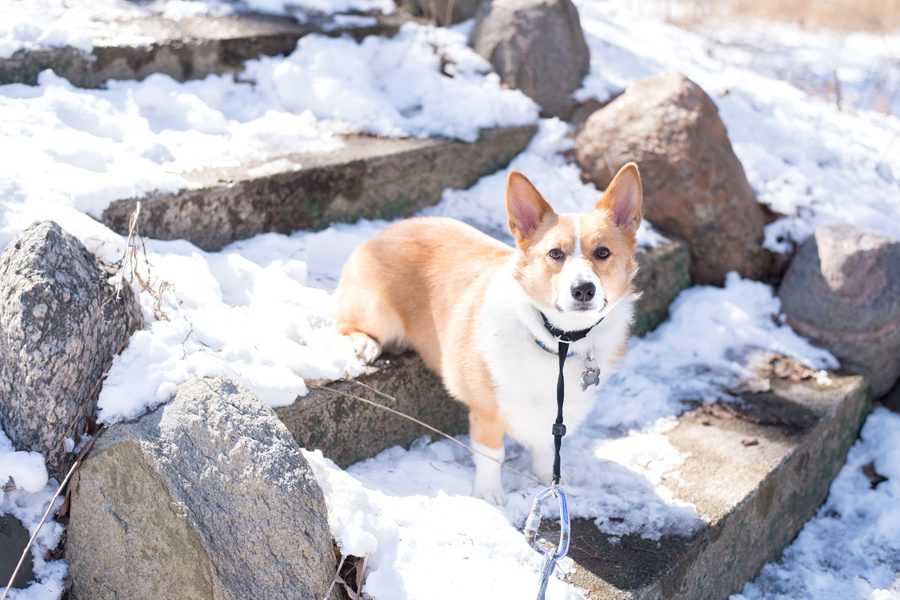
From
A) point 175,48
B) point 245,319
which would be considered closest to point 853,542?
point 245,319

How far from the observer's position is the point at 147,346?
8.09 ft


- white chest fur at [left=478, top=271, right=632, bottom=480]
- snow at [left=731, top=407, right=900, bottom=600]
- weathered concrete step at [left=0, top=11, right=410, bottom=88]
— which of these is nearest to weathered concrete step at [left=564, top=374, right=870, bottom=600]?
snow at [left=731, top=407, right=900, bottom=600]

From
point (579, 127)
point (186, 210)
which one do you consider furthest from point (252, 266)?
point (579, 127)

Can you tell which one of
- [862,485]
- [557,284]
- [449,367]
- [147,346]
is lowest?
[862,485]

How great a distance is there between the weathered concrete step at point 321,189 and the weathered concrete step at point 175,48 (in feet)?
2.59

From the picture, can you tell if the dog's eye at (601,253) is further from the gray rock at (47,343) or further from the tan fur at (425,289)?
the gray rock at (47,343)

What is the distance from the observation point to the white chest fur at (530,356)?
2703 mm

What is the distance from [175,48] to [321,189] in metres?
1.06

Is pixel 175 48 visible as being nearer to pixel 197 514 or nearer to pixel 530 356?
pixel 530 356

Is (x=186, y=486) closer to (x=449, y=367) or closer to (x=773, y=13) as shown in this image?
(x=449, y=367)

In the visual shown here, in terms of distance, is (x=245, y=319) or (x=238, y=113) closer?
(x=245, y=319)

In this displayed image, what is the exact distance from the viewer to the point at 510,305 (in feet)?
9.02

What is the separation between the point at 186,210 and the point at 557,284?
1.61m

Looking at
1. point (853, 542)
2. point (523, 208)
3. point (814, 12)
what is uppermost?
point (523, 208)
